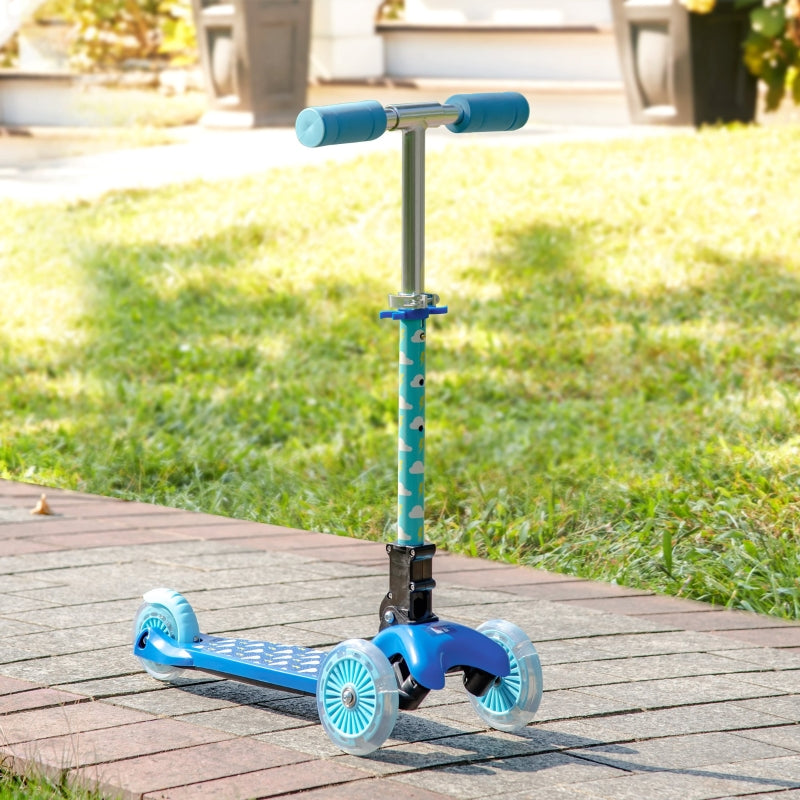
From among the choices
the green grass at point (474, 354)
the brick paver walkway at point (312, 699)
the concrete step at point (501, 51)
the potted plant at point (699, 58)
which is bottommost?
the brick paver walkway at point (312, 699)

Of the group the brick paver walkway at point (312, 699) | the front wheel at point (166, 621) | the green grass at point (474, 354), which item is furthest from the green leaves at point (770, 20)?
the front wheel at point (166, 621)

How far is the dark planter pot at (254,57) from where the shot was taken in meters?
12.1

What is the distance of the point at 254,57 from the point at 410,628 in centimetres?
1011

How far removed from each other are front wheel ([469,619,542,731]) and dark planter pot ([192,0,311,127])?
994 cm

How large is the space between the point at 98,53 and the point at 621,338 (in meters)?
10.2

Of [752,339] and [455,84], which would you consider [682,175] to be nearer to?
[752,339]

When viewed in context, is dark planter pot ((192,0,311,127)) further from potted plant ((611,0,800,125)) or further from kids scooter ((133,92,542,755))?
kids scooter ((133,92,542,755))

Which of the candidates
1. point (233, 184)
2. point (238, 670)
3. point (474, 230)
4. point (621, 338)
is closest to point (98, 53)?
point (233, 184)

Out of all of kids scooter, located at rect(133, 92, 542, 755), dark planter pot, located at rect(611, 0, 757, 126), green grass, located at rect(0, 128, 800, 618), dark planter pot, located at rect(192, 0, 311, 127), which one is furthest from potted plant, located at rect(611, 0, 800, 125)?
kids scooter, located at rect(133, 92, 542, 755)

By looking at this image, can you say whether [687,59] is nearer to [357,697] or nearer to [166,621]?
[166,621]

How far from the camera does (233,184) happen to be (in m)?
9.68

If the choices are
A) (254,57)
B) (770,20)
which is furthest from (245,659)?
(254,57)

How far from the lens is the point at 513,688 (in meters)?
2.73

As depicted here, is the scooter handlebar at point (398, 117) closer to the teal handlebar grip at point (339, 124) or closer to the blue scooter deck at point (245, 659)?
the teal handlebar grip at point (339, 124)
